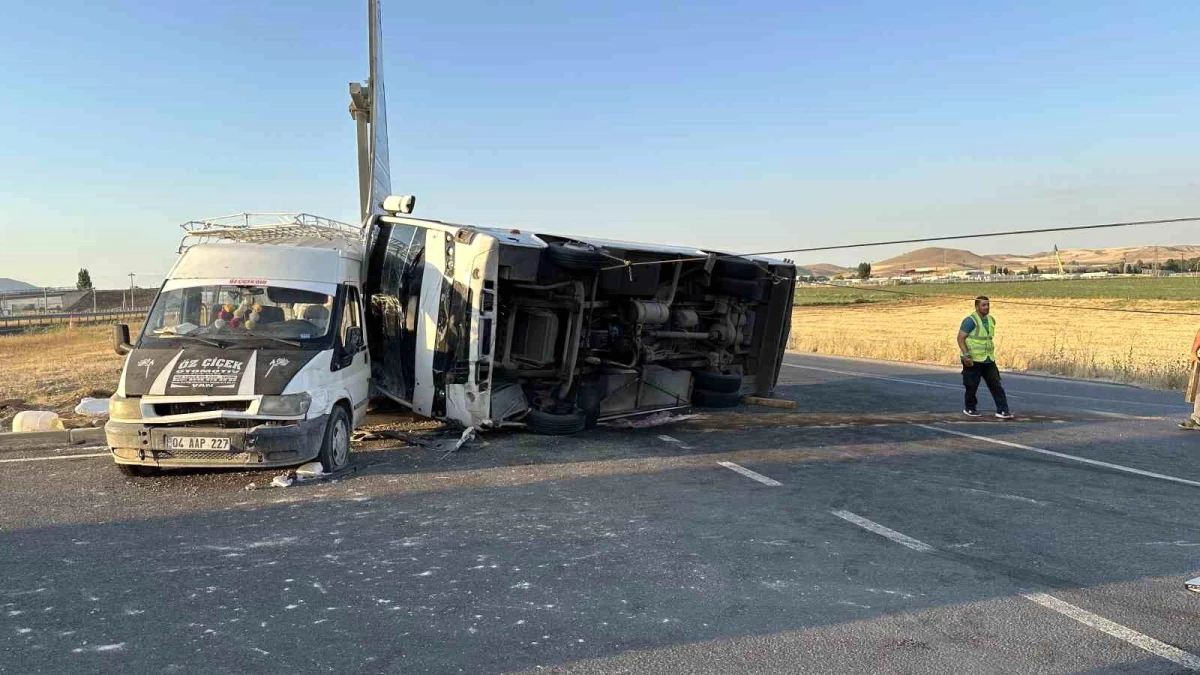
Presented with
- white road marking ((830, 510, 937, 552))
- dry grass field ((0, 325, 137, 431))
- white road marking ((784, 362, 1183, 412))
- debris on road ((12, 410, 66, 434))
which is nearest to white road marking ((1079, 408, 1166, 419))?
white road marking ((784, 362, 1183, 412))

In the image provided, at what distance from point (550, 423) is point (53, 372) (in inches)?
534

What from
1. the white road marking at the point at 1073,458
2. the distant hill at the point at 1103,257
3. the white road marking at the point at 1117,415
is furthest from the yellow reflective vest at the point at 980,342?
the distant hill at the point at 1103,257

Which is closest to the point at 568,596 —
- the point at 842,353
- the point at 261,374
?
the point at 261,374

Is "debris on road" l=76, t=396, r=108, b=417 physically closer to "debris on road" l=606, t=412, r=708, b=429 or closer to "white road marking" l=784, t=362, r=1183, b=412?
"debris on road" l=606, t=412, r=708, b=429

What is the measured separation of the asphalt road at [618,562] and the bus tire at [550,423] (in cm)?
38

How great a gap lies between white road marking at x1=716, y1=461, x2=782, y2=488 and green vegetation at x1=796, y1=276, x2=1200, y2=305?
42.0 metres

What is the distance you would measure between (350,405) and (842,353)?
19.7m

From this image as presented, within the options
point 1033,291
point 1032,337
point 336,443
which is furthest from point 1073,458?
point 1033,291

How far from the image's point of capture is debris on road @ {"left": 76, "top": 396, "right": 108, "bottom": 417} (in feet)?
34.1

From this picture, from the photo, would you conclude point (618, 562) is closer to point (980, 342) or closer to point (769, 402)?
point (769, 402)

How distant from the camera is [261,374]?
663 centimetres

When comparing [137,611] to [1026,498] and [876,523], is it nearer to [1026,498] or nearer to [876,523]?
[876,523]

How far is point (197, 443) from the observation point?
638cm

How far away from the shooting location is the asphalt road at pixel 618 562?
Answer: 3598mm
